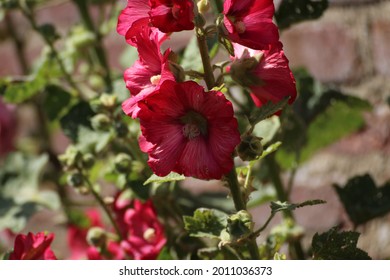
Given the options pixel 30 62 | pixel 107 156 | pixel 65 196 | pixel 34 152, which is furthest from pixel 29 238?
pixel 30 62

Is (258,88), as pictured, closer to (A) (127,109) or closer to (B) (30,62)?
(A) (127,109)

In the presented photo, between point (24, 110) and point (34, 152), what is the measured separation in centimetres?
20

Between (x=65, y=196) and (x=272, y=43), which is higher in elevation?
(x=272, y=43)

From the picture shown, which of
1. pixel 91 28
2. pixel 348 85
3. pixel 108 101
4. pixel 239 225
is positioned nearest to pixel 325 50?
pixel 348 85

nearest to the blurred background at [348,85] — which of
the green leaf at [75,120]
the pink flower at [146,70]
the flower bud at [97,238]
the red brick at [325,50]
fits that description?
the red brick at [325,50]

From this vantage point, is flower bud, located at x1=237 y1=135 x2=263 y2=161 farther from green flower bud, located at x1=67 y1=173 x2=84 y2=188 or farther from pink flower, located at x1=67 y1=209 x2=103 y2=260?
pink flower, located at x1=67 y1=209 x2=103 y2=260

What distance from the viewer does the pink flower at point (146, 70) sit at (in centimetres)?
44

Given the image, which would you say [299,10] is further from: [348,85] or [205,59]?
[348,85]

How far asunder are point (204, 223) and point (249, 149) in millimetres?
65

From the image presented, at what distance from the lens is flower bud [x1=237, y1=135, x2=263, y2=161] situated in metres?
0.45

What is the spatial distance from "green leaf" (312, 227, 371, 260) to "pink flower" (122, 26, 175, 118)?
0.14 metres

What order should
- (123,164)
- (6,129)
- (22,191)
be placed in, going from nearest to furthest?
1. (123,164)
2. (22,191)
3. (6,129)

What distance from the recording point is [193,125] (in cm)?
46
